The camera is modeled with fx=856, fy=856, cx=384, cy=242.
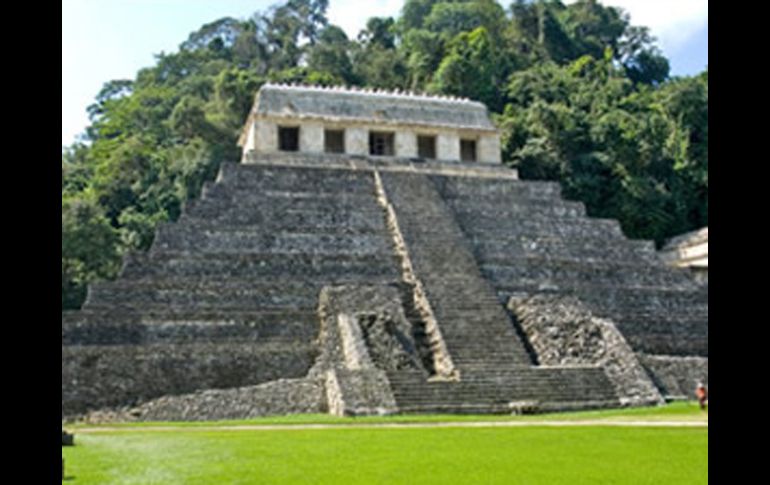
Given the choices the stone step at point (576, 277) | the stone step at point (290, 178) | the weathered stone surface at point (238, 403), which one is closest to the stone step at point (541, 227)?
Answer: the stone step at point (576, 277)

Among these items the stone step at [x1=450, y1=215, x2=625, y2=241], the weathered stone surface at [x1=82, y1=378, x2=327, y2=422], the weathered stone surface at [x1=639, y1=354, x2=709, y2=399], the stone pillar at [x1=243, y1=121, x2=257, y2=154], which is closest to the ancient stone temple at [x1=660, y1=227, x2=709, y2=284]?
the stone step at [x1=450, y1=215, x2=625, y2=241]

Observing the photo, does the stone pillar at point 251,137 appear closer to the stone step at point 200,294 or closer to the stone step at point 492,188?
the stone step at point 492,188

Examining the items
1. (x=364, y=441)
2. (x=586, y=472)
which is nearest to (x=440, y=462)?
(x=586, y=472)

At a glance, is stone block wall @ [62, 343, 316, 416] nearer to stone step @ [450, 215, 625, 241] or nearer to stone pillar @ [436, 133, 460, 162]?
stone step @ [450, 215, 625, 241]

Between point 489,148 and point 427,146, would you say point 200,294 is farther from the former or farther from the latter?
point 489,148

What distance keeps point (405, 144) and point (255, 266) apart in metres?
9.49

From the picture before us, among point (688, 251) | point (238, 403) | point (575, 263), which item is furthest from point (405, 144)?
point (238, 403)

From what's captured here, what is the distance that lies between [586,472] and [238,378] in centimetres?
1019

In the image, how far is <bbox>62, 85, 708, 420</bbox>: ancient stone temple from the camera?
1544 centimetres

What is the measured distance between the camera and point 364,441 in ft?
30.4

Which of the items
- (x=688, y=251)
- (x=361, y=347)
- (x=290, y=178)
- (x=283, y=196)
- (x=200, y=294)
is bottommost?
(x=361, y=347)

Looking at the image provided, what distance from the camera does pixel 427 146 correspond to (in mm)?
27922

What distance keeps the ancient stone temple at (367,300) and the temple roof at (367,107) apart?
96 mm
